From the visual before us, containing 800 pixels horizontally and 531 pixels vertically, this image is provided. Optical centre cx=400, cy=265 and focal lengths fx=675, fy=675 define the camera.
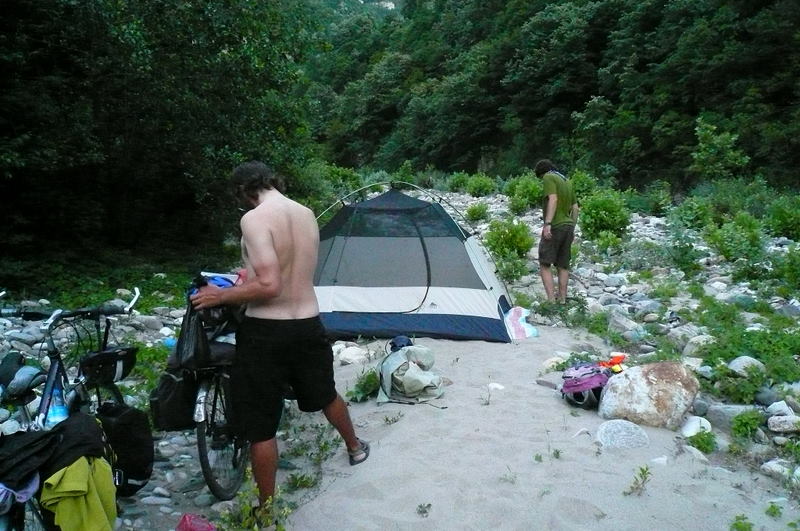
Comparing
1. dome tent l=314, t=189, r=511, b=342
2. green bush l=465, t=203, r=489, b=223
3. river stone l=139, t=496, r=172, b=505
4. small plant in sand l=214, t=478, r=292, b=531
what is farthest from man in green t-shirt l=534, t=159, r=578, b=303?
green bush l=465, t=203, r=489, b=223

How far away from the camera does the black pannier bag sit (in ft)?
11.3

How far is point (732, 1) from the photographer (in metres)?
20.8

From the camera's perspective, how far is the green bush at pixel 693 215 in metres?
11.1

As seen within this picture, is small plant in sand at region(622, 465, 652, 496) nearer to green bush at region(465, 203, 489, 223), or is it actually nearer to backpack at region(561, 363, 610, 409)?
backpack at region(561, 363, 610, 409)

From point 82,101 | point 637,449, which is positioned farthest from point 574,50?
point 637,449

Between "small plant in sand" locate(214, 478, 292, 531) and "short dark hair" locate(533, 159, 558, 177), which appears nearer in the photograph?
"small plant in sand" locate(214, 478, 292, 531)

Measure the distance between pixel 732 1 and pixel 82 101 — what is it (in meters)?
19.9

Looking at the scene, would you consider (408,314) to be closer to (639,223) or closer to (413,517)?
(413,517)

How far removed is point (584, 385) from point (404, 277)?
255 centimetres

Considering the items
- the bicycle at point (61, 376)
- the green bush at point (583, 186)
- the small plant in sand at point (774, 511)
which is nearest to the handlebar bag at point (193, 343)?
the bicycle at point (61, 376)

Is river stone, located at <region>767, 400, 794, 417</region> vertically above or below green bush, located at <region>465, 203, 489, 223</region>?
below

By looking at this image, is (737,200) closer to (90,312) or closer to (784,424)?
(784,424)

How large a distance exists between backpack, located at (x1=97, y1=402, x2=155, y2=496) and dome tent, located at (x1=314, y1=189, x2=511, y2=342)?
127 inches

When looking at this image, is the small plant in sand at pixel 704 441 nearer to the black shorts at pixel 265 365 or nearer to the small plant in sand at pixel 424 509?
the small plant in sand at pixel 424 509
